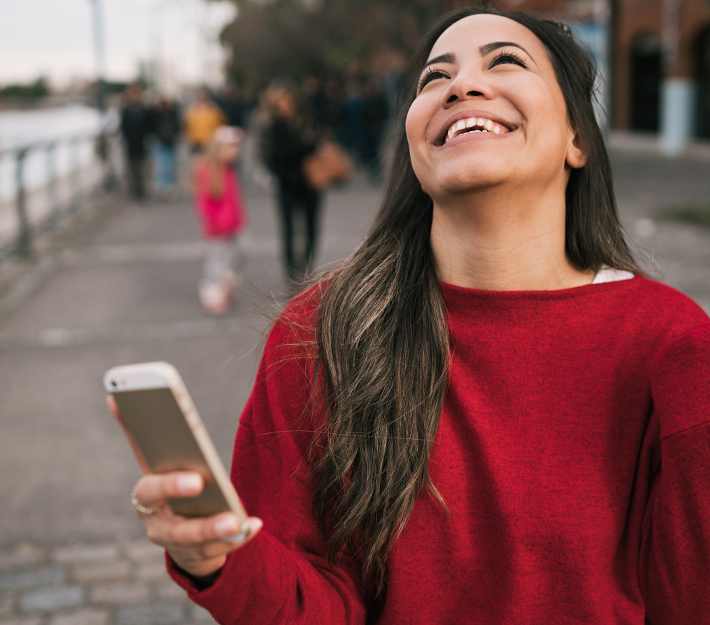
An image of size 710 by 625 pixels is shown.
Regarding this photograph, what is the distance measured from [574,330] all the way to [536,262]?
0.71ft

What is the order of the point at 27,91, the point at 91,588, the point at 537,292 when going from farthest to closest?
the point at 27,91
the point at 91,588
the point at 537,292

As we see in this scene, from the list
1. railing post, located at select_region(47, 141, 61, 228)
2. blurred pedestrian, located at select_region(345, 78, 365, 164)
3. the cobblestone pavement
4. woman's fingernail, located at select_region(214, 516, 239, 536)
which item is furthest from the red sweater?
blurred pedestrian, located at select_region(345, 78, 365, 164)

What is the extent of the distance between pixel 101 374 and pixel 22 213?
5.23 m

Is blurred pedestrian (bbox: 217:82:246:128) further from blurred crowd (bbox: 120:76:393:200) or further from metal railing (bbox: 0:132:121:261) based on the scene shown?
metal railing (bbox: 0:132:121:261)

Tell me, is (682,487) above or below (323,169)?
above

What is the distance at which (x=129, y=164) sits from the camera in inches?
647

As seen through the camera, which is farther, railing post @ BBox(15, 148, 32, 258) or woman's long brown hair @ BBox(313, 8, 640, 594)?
railing post @ BBox(15, 148, 32, 258)

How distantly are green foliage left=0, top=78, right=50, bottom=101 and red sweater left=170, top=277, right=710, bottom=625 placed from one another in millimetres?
104554

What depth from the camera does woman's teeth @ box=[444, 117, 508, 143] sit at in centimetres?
174

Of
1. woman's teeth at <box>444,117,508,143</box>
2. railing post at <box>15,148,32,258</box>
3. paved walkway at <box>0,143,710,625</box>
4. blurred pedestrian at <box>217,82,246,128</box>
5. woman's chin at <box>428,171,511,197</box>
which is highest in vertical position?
woman's teeth at <box>444,117,508,143</box>

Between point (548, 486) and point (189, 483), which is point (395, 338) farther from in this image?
point (189, 483)

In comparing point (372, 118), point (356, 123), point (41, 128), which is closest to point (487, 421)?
point (372, 118)

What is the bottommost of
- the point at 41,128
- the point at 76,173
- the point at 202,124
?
the point at 41,128

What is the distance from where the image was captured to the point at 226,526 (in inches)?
45.2
